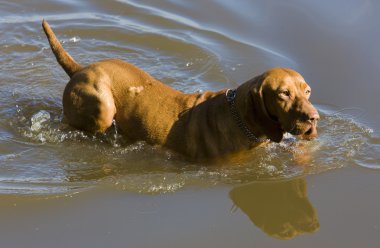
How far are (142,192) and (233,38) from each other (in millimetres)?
4701

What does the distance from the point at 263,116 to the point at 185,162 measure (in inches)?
43.1

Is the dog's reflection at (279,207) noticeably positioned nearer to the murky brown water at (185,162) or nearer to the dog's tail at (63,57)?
the murky brown water at (185,162)

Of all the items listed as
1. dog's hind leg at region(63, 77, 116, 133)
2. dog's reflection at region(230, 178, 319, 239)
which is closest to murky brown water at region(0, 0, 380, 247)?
dog's reflection at region(230, 178, 319, 239)

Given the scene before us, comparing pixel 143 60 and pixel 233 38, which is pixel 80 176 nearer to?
pixel 143 60

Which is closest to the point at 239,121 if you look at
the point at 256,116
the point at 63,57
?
the point at 256,116

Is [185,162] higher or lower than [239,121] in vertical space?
lower

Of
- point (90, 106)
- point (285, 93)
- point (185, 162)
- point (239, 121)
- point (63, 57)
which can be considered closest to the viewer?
point (285, 93)

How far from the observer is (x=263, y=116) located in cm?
650

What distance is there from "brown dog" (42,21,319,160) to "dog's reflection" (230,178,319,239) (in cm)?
58

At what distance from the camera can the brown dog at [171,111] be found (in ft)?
21.4

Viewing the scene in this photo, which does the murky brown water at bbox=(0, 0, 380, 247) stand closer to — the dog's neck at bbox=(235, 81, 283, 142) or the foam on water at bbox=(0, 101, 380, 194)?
the foam on water at bbox=(0, 101, 380, 194)

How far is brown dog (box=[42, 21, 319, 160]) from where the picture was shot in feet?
21.4

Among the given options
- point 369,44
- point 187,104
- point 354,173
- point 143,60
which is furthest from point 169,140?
point 369,44

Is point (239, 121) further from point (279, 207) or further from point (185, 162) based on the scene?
point (279, 207)
